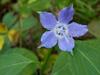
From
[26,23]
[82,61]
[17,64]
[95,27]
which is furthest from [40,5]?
[82,61]

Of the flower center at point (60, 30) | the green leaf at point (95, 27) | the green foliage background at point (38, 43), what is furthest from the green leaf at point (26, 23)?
the flower center at point (60, 30)

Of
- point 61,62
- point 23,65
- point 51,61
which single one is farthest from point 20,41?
point 61,62

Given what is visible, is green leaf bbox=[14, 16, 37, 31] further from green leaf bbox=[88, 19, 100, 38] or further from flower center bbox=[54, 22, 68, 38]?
flower center bbox=[54, 22, 68, 38]

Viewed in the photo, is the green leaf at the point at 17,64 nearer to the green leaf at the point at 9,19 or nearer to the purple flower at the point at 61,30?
the purple flower at the point at 61,30

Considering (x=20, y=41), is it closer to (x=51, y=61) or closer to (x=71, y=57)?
(x=51, y=61)

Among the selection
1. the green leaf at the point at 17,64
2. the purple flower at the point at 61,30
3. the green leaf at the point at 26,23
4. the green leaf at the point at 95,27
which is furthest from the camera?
the green leaf at the point at 26,23

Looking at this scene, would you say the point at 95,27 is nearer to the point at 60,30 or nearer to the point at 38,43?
the point at 38,43

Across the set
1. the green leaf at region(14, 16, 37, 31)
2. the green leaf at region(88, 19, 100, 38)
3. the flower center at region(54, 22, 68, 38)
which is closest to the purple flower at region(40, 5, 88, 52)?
the flower center at region(54, 22, 68, 38)
